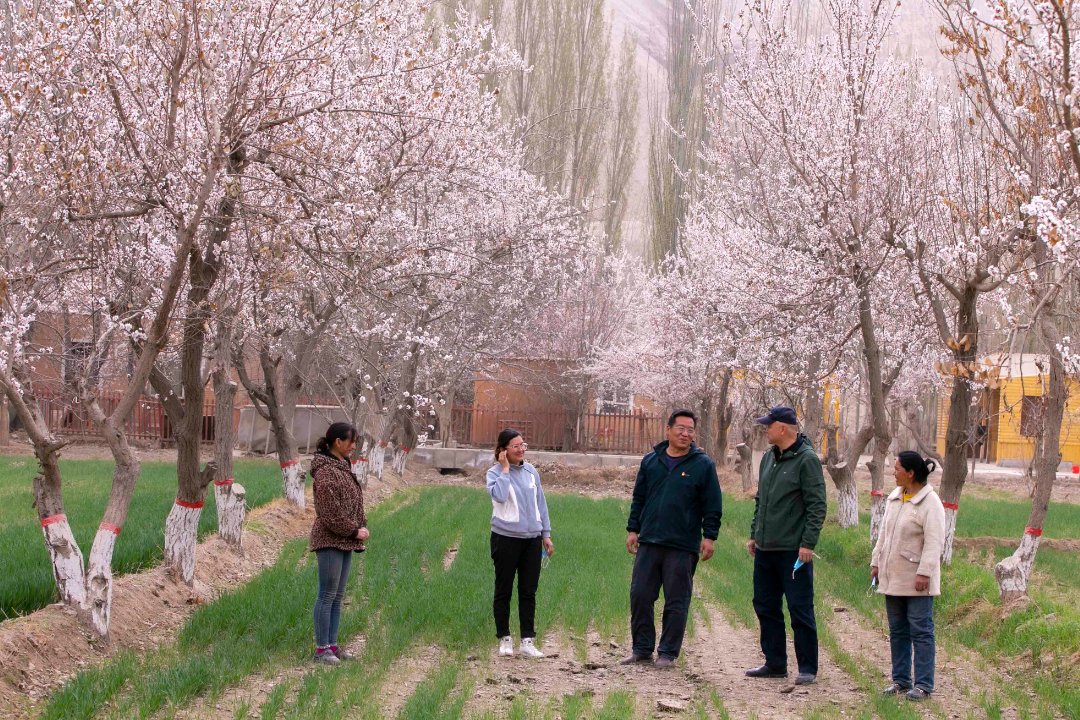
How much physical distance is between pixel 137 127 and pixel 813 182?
8.13m

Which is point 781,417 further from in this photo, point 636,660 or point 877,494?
point 877,494

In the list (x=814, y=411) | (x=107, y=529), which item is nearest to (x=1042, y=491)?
(x=107, y=529)

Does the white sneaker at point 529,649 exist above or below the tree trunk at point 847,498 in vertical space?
below

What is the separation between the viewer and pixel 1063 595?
12.7 metres

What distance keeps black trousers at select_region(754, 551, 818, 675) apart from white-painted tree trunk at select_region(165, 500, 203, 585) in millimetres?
5652

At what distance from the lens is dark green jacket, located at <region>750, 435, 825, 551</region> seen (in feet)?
27.1

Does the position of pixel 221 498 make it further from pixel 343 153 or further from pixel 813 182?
pixel 813 182

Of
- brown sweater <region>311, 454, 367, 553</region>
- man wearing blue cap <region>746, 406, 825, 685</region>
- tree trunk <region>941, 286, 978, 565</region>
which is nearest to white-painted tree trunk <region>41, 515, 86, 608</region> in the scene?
brown sweater <region>311, 454, 367, 553</region>

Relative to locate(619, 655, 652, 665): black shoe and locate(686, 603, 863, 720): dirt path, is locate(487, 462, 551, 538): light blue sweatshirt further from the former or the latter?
locate(686, 603, 863, 720): dirt path

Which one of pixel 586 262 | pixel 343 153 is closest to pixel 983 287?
pixel 343 153

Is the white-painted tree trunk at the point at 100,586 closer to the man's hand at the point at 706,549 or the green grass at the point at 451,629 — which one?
the green grass at the point at 451,629

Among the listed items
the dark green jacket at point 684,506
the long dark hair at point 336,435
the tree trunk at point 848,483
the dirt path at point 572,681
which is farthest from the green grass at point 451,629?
the tree trunk at point 848,483

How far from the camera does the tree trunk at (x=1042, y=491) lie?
35.6 feet

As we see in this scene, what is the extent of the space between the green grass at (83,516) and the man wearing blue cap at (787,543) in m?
5.75
